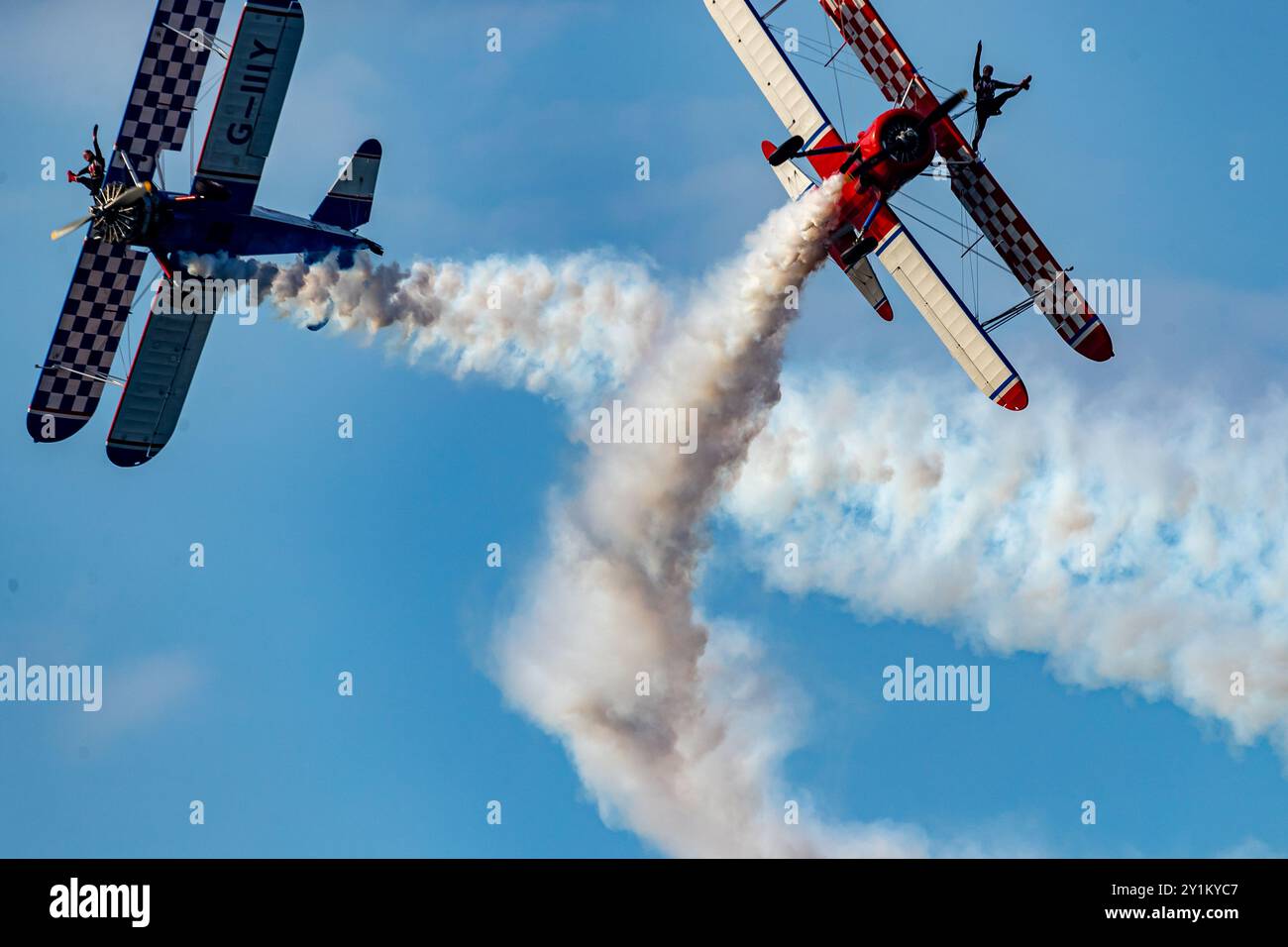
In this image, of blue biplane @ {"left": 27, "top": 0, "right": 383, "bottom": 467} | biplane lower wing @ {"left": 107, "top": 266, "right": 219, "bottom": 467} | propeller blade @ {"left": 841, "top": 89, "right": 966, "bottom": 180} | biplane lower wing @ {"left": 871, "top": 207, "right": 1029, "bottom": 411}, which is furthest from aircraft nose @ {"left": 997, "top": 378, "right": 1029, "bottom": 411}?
biplane lower wing @ {"left": 107, "top": 266, "right": 219, "bottom": 467}

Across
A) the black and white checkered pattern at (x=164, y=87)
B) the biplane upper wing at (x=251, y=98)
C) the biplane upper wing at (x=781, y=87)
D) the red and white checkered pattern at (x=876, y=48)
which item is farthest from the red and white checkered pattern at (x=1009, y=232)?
the black and white checkered pattern at (x=164, y=87)

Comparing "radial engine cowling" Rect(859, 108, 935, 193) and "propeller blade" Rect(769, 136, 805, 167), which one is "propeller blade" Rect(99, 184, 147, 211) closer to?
"propeller blade" Rect(769, 136, 805, 167)

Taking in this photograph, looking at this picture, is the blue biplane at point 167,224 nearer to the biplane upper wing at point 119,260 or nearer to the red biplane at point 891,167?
the biplane upper wing at point 119,260

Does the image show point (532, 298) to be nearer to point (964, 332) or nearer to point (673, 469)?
point (673, 469)
